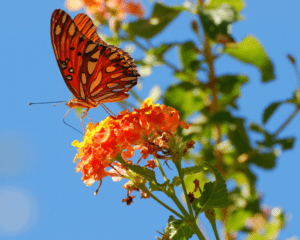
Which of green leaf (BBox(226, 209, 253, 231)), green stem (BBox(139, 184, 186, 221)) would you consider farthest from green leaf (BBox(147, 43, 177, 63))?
green stem (BBox(139, 184, 186, 221))

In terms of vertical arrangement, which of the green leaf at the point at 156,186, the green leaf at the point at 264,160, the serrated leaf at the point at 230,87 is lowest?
the green leaf at the point at 156,186

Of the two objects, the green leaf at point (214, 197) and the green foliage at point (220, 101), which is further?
the green foliage at point (220, 101)

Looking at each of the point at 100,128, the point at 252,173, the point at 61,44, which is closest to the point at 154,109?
the point at 100,128

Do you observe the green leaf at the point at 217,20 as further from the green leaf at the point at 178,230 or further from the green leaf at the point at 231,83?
the green leaf at the point at 178,230

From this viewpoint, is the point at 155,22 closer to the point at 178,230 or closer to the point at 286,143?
the point at 286,143

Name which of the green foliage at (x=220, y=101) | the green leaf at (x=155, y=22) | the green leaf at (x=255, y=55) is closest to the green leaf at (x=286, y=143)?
the green foliage at (x=220, y=101)

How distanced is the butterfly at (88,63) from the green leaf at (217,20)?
56 centimetres

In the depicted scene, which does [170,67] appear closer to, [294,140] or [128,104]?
[128,104]

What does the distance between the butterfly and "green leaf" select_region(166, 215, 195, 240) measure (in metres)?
0.98

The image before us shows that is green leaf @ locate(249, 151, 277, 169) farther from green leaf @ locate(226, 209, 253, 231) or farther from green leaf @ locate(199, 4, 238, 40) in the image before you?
green leaf @ locate(199, 4, 238, 40)

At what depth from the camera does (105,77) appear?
→ 2.16 m

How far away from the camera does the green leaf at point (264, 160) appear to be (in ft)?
8.42

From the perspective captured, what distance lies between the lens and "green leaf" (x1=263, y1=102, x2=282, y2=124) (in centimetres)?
236

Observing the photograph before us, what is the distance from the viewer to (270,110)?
2369mm
